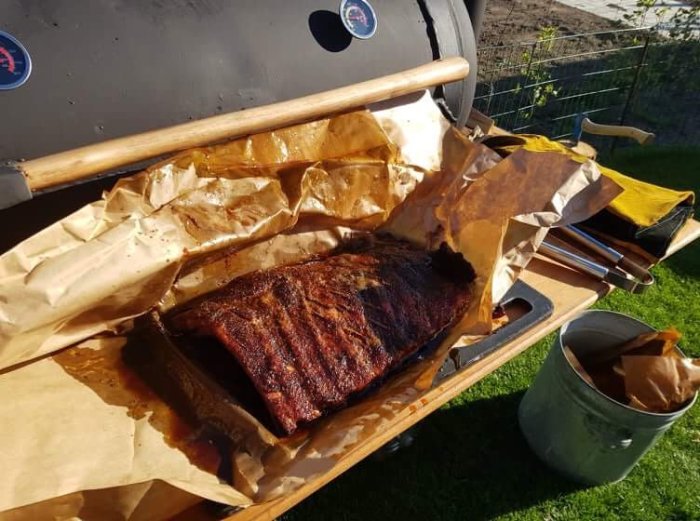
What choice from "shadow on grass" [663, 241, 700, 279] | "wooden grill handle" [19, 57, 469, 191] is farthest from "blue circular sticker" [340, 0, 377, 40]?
"shadow on grass" [663, 241, 700, 279]

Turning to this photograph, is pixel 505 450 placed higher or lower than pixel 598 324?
lower

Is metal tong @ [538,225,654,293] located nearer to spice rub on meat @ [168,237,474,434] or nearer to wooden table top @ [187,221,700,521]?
wooden table top @ [187,221,700,521]

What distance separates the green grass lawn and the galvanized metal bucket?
123 mm

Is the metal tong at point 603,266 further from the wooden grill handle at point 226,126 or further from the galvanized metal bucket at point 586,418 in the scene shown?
the wooden grill handle at point 226,126

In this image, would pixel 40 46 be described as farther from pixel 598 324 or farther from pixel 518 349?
pixel 598 324

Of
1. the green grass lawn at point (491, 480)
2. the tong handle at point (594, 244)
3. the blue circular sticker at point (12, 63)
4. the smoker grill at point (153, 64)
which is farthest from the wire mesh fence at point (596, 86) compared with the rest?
the blue circular sticker at point (12, 63)

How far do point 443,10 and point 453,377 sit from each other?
1.51 m

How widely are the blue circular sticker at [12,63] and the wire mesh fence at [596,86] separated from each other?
364cm

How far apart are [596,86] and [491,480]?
4.12 metres

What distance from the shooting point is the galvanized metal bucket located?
232cm

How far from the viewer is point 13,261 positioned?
146cm

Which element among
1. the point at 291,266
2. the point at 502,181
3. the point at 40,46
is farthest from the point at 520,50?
the point at 40,46

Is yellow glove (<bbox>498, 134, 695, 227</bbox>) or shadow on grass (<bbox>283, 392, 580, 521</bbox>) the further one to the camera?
shadow on grass (<bbox>283, 392, 580, 521</bbox>)

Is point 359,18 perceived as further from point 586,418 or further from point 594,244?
point 586,418
